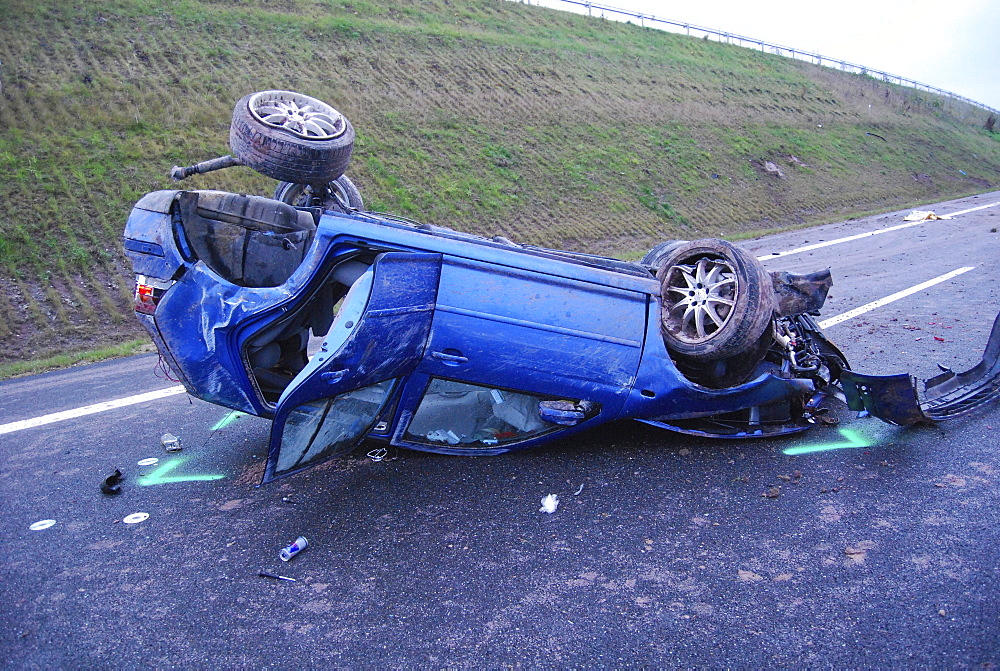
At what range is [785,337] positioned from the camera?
14.4 feet

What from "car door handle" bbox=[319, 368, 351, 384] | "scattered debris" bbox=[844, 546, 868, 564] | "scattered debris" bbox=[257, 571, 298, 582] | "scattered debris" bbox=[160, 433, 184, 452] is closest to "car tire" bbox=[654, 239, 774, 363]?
"scattered debris" bbox=[844, 546, 868, 564]

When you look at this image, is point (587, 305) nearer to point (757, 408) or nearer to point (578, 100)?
point (757, 408)

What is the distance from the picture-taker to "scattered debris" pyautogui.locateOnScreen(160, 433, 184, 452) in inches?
180

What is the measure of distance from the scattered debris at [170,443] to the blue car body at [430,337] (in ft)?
2.93

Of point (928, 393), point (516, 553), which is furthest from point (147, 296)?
point (928, 393)

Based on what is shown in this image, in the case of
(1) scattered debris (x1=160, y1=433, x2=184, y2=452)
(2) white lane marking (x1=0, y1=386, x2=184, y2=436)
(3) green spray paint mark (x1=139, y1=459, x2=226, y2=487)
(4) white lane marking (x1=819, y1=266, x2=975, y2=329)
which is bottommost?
(2) white lane marking (x1=0, y1=386, x2=184, y2=436)

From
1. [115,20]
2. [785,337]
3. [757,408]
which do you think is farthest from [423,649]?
[115,20]

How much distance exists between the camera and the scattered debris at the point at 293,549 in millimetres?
3240

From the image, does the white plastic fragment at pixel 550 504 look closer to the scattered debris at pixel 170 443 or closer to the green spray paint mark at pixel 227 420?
the green spray paint mark at pixel 227 420

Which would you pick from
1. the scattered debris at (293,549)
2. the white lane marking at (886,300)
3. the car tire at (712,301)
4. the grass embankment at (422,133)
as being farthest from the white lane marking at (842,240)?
the scattered debris at (293,549)

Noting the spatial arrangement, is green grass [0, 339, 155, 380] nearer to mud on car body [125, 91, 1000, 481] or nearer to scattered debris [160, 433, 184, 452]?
scattered debris [160, 433, 184, 452]

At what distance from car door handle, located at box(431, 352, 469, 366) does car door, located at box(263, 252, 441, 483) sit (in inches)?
3.7

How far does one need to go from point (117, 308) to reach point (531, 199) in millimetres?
9180

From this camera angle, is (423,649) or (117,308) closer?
(423,649)
